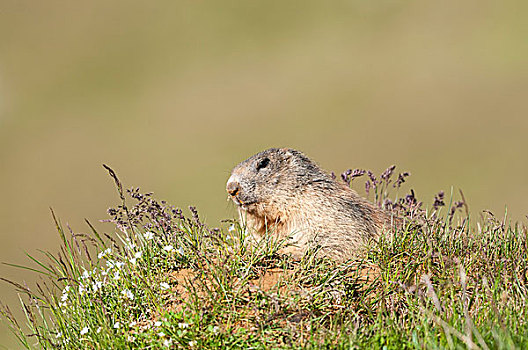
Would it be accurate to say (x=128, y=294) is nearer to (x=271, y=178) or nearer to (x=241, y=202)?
(x=241, y=202)

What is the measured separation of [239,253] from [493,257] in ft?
7.92

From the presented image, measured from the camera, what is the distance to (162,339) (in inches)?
171

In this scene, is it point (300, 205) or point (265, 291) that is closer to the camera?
point (265, 291)

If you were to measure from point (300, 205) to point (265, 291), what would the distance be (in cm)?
173

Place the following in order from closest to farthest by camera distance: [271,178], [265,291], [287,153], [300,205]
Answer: [265,291] → [300,205] → [271,178] → [287,153]

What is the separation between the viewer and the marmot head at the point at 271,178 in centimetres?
633

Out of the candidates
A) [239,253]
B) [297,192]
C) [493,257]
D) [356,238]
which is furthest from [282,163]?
[493,257]

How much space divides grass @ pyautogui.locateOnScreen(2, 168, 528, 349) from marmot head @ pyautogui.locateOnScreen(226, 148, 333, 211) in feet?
2.41

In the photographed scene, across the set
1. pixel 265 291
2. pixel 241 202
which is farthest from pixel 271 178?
pixel 265 291

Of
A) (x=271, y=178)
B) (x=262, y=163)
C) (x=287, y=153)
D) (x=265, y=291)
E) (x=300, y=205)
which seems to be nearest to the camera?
(x=265, y=291)

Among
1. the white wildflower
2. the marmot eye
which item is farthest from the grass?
the marmot eye

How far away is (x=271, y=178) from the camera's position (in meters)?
6.44

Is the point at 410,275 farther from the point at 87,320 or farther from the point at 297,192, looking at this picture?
the point at 87,320

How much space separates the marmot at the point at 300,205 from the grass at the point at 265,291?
1.05 feet
